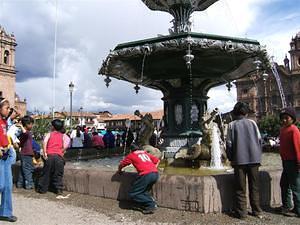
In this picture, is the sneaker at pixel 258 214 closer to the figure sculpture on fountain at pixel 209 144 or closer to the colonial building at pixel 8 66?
the figure sculpture on fountain at pixel 209 144

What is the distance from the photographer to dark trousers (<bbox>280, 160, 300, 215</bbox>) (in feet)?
19.4

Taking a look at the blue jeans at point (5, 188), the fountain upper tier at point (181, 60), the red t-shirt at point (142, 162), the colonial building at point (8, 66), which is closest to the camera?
the blue jeans at point (5, 188)

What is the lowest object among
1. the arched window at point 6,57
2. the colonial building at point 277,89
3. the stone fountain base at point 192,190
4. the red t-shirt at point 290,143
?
the stone fountain base at point 192,190

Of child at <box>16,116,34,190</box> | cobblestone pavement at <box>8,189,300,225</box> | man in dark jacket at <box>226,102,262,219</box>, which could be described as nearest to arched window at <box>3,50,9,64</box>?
Answer: child at <box>16,116,34,190</box>

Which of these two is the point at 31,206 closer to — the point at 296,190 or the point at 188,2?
the point at 296,190

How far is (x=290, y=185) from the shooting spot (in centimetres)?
606

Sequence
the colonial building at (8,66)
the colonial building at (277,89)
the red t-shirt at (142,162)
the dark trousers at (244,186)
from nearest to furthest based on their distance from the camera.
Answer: the dark trousers at (244,186), the red t-shirt at (142,162), the colonial building at (8,66), the colonial building at (277,89)

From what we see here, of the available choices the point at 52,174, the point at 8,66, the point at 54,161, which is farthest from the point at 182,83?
the point at 8,66

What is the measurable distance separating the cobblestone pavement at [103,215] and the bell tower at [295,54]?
112 metres

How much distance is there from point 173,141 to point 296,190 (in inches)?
229

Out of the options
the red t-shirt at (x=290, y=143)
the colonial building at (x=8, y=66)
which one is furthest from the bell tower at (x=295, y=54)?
the red t-shirt at (x=290, y=143)

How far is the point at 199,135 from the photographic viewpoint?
11320mm

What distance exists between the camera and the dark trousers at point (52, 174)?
821 centimetres

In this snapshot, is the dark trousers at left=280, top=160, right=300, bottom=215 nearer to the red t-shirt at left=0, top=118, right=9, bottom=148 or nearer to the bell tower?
the red t-shirt at left=0, top=118, right=9, bottom=148
